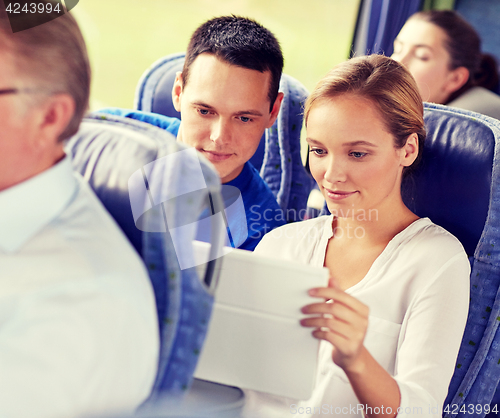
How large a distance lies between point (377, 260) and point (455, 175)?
24 centimetres

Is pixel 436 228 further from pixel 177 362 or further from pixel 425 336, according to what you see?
pixel 177 362

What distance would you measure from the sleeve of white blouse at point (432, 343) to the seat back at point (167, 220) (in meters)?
0.33

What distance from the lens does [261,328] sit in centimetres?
62

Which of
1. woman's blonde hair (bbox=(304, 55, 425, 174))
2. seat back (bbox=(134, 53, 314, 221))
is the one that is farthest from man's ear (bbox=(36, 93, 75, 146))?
seat back (bbox=(134, 53, 314, 221))

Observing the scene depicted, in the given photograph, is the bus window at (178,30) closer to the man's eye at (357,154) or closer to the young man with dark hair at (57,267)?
the man's eye at (357,154)

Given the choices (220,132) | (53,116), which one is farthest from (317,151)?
(53,116)

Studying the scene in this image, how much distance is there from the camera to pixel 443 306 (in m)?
0.74

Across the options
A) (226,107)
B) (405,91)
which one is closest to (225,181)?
(226,107)

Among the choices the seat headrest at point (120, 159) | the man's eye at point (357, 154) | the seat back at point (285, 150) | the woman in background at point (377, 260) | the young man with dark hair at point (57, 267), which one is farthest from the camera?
the seat back at point (285, 150)

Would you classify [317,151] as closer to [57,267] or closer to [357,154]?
[357,154]

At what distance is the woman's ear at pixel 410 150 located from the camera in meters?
0.85

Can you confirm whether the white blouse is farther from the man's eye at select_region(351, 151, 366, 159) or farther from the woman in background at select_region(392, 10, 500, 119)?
the woman in background at select_region(392, 10, 500, 119)

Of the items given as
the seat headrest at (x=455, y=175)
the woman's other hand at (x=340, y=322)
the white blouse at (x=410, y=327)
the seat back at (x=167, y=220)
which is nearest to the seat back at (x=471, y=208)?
the seat headrest at (x=455, y=175)

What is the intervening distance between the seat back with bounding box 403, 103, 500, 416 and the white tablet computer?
0.41 meters
